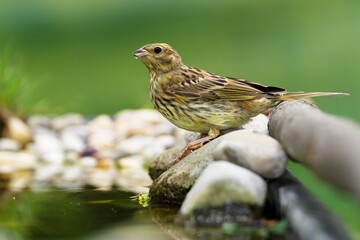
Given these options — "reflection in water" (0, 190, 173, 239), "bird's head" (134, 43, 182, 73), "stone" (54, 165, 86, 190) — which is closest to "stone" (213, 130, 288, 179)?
"reflection in water" (0, 190, 173, 239)

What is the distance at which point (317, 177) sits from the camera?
12.0 ft

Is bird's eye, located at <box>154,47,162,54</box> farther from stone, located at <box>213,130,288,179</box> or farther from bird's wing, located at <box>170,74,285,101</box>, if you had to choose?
stone, located at <box>213,130,288,179</box>

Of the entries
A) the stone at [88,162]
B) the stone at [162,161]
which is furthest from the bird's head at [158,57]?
the stone at [88,162]

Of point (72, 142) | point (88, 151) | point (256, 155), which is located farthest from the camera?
point (72, 142)

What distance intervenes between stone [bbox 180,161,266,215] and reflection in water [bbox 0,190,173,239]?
0.28 meters

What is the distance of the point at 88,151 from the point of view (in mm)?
8625

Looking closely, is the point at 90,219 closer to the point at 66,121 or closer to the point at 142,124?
the point at 142,124

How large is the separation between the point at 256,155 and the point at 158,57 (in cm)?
165

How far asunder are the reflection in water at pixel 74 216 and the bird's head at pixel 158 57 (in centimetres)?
102

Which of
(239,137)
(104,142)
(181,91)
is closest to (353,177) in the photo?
(239,137)

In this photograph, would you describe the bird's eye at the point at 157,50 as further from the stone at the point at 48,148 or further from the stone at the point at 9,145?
the stone at the point at 9,145

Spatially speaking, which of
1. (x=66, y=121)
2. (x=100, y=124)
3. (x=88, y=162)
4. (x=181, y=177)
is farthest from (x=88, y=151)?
(x=181, y=177)

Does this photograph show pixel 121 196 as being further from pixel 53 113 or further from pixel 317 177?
pixel 53 113

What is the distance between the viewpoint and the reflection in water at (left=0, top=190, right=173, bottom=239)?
4.38 metres
